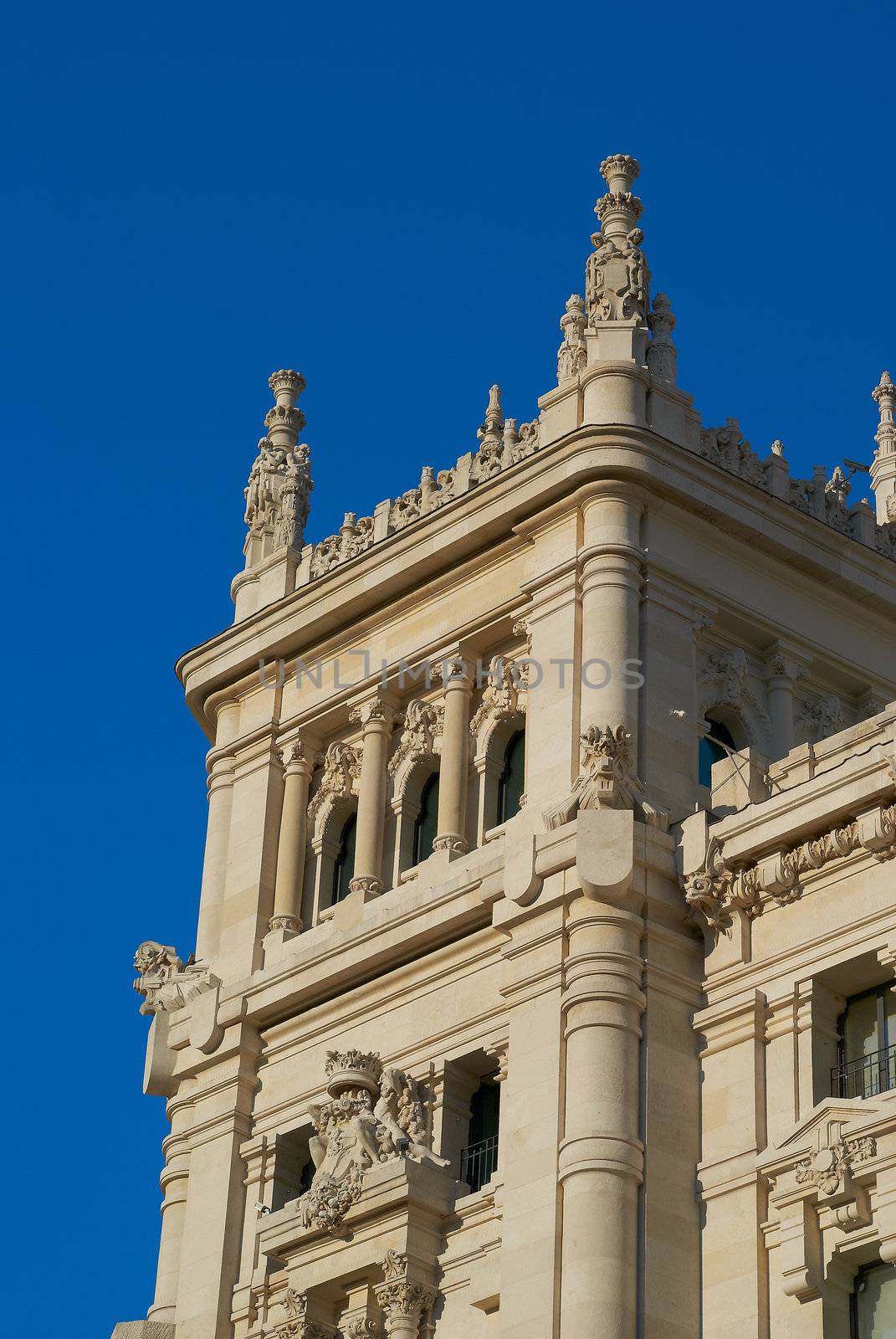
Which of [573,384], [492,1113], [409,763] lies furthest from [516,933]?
[573,384]

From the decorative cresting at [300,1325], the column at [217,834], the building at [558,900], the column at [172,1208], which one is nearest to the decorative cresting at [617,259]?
the building at [558,900]

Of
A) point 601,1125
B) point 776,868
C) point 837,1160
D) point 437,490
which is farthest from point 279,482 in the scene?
point 837,1160

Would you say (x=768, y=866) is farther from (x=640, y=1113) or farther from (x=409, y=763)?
(x=409, y=763)

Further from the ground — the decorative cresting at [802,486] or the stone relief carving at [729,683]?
the decorative cresting at [802,486]

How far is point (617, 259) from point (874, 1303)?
56.3ft

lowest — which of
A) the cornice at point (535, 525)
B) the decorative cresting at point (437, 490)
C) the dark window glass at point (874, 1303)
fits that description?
the dark window glass at point (874, 1303)

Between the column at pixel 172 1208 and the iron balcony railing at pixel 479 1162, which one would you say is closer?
the iron balcony railing at pixel 479 1162

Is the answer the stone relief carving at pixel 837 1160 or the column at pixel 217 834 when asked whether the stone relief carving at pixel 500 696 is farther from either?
the stone relief carving at pixel 837 1160

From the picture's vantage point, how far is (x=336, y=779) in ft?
165

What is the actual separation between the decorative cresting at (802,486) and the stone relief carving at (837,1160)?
1193 cm

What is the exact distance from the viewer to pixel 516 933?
43.8 meters

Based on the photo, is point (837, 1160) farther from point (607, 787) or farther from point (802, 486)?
point (802, 486)

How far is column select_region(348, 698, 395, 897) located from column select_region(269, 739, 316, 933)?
1.10 meters

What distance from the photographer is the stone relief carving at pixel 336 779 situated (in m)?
50.1
